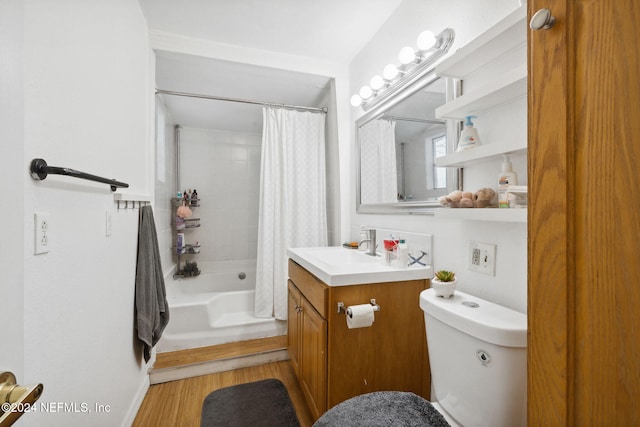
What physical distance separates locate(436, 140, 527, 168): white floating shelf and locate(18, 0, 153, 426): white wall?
1205mm

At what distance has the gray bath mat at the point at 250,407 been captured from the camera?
1.46 m

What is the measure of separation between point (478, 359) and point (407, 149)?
110 cm

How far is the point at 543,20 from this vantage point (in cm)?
50

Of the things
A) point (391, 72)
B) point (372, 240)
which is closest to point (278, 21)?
point (391, 72)

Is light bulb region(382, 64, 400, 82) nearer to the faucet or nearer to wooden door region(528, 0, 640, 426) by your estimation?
the faucet

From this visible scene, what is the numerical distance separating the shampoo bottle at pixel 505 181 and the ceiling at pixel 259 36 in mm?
1303

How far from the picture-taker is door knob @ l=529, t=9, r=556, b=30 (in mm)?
494

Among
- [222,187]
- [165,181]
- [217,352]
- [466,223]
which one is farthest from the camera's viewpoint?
[222,187]

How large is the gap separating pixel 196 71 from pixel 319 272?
1941 mm

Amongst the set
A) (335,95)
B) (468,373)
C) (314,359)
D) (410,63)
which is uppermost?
(335,95)

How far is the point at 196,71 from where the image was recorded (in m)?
2.14

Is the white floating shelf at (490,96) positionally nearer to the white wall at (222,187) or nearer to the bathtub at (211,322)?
the bathtub at (211,322)

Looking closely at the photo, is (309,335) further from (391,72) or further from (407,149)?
(391,72)

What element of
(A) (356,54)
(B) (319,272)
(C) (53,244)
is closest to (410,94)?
(A) (356,54)
